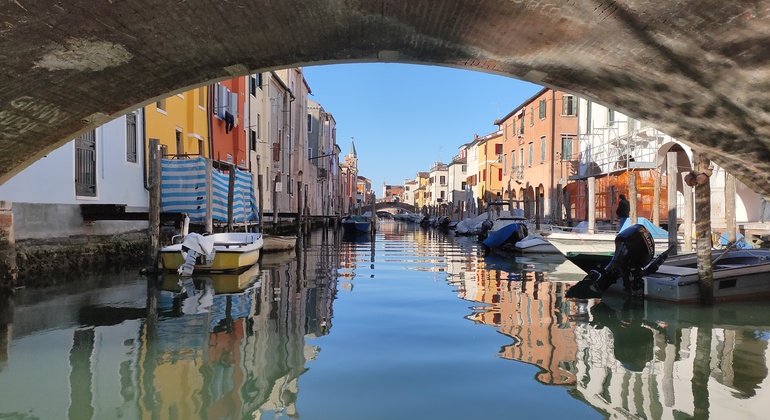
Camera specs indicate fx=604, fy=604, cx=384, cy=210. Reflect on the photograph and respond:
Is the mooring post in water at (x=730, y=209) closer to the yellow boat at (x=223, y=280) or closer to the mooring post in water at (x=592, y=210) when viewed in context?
the mooring post in water at (x=592, y=210)

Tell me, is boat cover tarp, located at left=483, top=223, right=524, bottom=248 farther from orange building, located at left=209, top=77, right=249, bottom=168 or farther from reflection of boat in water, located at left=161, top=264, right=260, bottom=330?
reflection of boat in water, located at left=161, top=264, right=260, bottom=330

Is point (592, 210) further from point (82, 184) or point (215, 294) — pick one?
point (82, 184)

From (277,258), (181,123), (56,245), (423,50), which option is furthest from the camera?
(181,123)

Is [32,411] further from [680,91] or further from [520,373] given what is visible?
[680,91]

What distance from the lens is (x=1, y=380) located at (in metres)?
4.87

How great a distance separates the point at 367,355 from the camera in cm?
577

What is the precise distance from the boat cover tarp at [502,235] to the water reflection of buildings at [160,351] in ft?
36.7

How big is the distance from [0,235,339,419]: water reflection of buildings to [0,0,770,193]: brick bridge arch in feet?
7.28

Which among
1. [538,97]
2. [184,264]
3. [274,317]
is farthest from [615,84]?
[538,97]

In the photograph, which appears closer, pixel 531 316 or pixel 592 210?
pixel 531 316

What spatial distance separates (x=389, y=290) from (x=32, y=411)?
6.73 m

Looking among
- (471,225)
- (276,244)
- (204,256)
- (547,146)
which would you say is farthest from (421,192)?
(204,256)

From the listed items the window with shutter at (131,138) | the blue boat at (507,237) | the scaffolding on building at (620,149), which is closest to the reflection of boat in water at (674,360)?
the window with shutter at (131,138)

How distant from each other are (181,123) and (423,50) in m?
12.8
